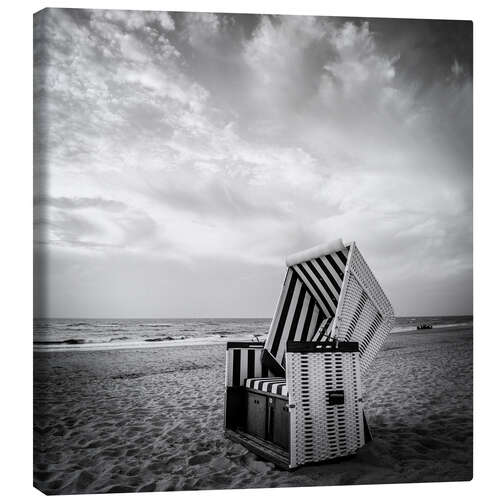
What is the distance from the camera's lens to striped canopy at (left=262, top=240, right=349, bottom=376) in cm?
419

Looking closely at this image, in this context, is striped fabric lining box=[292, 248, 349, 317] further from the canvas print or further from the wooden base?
the wooden base

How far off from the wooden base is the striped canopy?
63 cm

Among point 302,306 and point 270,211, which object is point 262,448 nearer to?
point 302,306

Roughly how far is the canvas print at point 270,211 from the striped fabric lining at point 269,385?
0.03 meters

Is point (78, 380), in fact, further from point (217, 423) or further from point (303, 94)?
point (303, 94)

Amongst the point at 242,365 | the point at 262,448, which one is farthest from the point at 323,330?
the point at 262,448

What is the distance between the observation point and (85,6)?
395 cm

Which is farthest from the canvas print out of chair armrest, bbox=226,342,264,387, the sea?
the sea

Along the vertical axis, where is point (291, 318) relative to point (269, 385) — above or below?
above

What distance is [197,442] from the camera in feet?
14.3

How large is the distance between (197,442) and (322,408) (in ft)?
4.15

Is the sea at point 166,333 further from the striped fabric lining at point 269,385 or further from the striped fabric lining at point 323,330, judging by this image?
the striped fabric lining at point 269,385

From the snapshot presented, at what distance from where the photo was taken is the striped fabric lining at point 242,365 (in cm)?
445

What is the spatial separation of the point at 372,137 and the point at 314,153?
2.02ft
